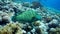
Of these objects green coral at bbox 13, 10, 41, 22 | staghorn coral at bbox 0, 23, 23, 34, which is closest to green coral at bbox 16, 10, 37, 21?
green coral at bbox 13, 10, 41, 22

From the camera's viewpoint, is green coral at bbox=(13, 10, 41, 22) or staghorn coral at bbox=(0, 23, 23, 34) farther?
green coral at bbox=(13, 10, 41, 22)

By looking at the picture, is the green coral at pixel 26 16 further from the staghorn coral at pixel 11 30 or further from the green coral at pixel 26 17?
the staghorn coral at pixel 11 30

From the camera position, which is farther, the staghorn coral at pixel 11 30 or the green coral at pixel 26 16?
the green coral at pixel 26 16

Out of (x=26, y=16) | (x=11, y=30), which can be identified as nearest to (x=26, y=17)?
(x=26, y=16)

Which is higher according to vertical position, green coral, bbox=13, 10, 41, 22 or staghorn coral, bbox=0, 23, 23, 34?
green coral, bbox=13, 10, 41, 22

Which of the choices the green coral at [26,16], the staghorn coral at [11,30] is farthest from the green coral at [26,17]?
the staghorn coral at [11,30]

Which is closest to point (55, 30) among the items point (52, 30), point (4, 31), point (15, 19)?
point (52, 30)

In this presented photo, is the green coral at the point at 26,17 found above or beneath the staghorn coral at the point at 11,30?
above

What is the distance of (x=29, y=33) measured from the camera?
4.52 m

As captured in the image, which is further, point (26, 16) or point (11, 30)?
point (26, 16)

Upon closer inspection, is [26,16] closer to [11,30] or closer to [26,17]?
[26,17]

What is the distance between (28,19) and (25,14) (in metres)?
0.28

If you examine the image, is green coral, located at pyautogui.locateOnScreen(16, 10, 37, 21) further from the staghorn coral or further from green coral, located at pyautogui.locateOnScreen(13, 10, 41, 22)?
the staghorn coral

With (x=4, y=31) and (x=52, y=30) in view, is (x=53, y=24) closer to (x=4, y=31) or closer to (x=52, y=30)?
(x=52, y=30)
